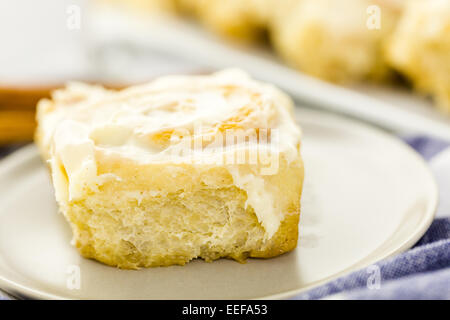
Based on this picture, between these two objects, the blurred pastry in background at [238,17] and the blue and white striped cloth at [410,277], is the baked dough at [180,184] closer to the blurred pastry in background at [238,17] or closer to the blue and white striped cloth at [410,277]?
the blue and white striped cloth at [410,277]

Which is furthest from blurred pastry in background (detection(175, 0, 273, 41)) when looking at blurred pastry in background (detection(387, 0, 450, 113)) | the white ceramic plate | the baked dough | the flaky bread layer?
the flaky bread layer

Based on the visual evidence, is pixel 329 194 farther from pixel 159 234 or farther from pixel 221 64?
pixel 221 64

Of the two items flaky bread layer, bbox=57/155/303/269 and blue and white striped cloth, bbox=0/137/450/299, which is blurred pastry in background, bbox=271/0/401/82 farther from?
flaky bread layer, bbox=57/155/303/269

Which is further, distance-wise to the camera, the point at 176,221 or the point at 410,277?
the point at 176,221

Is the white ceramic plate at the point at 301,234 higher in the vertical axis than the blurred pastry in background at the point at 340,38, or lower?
lower

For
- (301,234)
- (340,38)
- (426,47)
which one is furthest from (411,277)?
(340,38)

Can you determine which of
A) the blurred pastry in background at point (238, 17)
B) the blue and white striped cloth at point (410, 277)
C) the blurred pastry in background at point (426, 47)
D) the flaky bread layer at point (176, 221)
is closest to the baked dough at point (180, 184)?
the flaky bread layer at point (176, 221)

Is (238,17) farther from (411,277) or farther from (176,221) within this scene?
(411,277)
